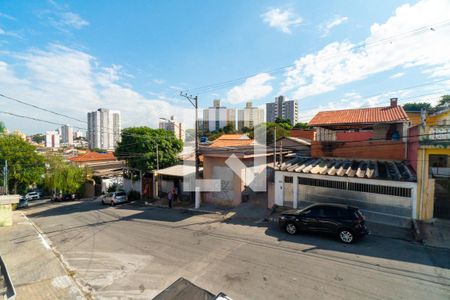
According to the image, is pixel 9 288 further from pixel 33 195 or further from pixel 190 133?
pixel 33 195

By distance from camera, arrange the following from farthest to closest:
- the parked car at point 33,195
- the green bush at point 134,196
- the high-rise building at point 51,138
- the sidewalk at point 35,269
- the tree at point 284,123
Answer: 1. the high-rise building at point 51,138
2. the tree at point 284,123
3. the parked car at point 33,195
4. the green bush at point 134,196
5. the sidewalk at point 35,269

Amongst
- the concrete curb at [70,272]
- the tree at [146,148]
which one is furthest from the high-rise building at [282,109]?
the concrete curb at [70,272]

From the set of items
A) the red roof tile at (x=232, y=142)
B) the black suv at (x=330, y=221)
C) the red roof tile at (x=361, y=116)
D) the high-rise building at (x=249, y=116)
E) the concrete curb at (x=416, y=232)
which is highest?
the high-rise building at (x=249, y=116)

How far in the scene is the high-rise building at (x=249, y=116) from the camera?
52.1m

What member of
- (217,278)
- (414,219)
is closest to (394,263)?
(414,219)

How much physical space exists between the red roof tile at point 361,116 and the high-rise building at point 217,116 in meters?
20.7

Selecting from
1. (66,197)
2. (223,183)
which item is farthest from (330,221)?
(66,197)

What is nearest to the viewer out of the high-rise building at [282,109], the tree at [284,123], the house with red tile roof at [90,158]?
the house with red tile roof at [90,158]

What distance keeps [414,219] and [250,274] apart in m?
8.61

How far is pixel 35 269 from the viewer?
844 centimetres

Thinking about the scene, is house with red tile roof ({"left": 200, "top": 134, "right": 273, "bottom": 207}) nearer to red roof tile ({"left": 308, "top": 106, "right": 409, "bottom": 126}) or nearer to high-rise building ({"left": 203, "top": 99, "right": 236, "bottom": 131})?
red roof tile ({"left": 308, "top": 106, "right": 409, "bottom": 126})

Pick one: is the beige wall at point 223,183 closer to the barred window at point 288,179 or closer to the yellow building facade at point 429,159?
the barred window at point 288,179

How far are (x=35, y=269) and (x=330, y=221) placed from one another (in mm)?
11378

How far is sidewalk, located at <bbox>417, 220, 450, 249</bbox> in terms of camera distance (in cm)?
862
